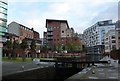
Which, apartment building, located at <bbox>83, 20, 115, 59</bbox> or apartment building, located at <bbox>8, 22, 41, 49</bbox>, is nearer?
apartment building, located at <bbox>8, 22, 41, 49</bbox>

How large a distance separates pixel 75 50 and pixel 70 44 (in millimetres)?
3592

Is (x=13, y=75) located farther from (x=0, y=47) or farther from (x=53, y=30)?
(x=53, y=30)

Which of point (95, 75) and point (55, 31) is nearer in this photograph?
point (95, 75)

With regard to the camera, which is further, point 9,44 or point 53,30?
point 53,30

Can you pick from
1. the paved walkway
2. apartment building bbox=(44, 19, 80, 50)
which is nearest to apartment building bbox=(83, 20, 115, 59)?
apartment building bbox=(44, 19, 80, 50)

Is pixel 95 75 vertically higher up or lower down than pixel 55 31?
lower down

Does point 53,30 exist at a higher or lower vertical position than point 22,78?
higher

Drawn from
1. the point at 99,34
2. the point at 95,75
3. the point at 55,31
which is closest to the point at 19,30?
the point at 55,31

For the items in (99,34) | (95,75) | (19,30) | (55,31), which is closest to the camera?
(95,75)

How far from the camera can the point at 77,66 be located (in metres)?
46.0

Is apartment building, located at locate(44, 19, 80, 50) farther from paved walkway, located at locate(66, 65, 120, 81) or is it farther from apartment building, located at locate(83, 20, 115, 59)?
paved walkway, located at locate(66, 65, 120, 81)

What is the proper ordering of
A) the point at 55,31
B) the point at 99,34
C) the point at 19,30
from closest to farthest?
the point at 19,30 → the point at 55,31 → the point at 99,34

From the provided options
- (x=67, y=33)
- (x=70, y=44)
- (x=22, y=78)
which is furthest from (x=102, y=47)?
(x=22, y=78)

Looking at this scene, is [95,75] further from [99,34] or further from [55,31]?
[99,34]
